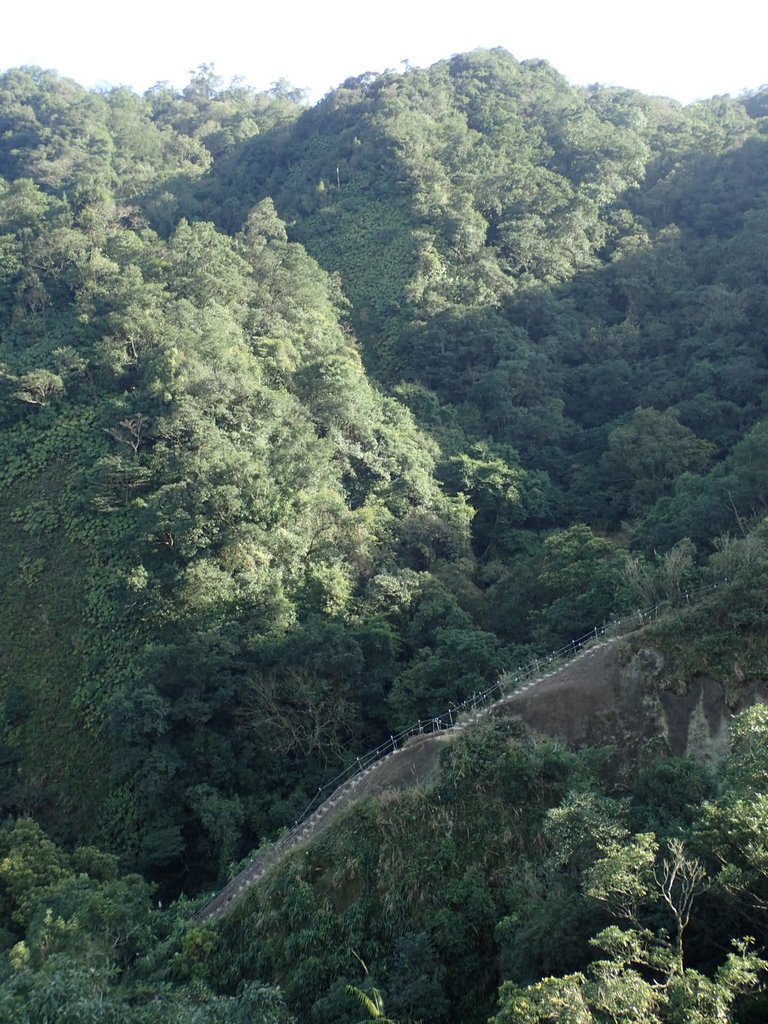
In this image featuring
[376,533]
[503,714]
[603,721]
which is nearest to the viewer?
[603,721]

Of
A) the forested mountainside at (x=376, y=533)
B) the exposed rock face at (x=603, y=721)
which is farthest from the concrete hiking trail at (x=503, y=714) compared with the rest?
the forested mountainside at (x=376, y=533)

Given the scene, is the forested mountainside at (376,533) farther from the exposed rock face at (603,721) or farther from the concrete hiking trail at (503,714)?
the concrete hiking trail at (503,714)

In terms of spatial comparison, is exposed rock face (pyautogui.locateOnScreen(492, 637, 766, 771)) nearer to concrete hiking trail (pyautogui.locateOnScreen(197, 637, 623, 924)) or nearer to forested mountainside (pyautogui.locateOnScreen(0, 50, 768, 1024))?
concrete hiking trail (pyautogui.locateOnScreen(197, 637, 623, 924))

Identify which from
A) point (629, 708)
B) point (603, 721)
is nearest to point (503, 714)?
point (603, 721)

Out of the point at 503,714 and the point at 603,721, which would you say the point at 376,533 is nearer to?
the point at 503,714

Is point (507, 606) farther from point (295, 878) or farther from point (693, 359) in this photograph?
point (693, 359)

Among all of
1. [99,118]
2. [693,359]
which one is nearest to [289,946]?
[693,359]
